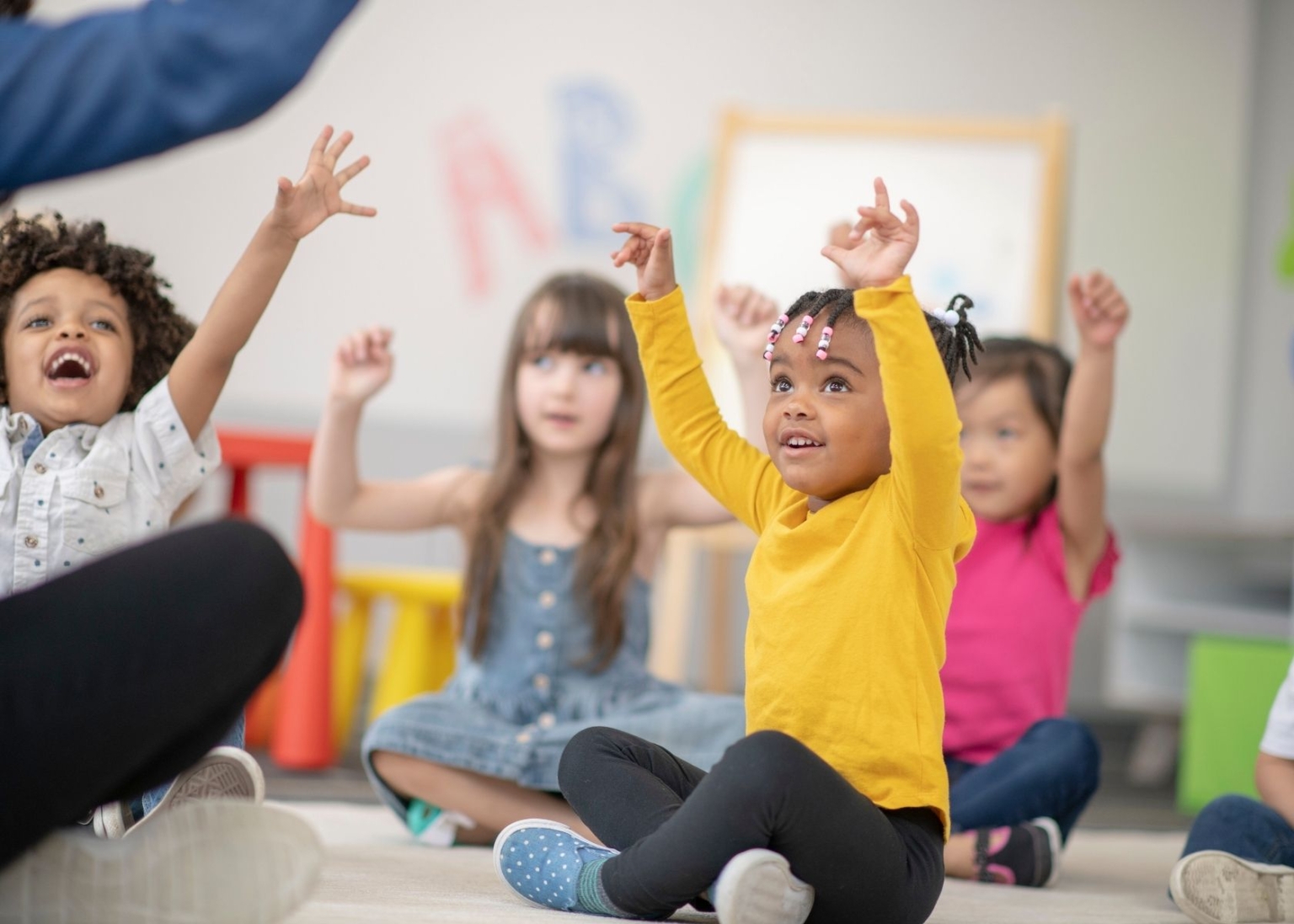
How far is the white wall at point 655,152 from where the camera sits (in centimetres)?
288

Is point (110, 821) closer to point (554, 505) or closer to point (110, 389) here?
point (110, 389)

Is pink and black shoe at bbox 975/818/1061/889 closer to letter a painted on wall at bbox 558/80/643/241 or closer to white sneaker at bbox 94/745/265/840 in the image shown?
white sneaker at bbox 94/745/265/840

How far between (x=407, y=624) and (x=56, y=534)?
1244 millimetres

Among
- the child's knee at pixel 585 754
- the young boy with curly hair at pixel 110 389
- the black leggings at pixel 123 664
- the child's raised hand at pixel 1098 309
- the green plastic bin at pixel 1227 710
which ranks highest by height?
the child's raised hand at pixel 1098 309

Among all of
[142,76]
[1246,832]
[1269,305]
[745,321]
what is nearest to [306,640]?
[745,321]

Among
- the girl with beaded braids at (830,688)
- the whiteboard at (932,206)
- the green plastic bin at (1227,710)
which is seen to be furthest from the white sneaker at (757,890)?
the whiteboard at (932,206)

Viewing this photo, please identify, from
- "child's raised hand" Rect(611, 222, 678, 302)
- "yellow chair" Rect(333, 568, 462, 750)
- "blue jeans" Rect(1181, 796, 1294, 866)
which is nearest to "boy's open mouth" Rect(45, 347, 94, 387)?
"child's raised hand" Rect(611, 222, 678, 302)

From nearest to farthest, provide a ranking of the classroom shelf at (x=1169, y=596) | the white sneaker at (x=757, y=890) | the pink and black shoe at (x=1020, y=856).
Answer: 1. the white sneaker at (x=757, y=890)
2. the pink and black shoe at (x=1020, y=856)
3. the classroom shelf at (x=1169, y=596)

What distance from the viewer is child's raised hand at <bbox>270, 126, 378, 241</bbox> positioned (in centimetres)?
100

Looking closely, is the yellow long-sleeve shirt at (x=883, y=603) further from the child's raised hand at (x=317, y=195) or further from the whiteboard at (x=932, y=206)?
the whiteboard at (x=932, y=206)

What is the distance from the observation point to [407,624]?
225 cm

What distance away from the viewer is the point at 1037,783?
4.36ft

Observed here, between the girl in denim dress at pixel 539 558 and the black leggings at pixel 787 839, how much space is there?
18.4 inches

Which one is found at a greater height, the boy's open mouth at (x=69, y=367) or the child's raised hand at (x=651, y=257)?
the child's raised hand at (x=651, y=257)
